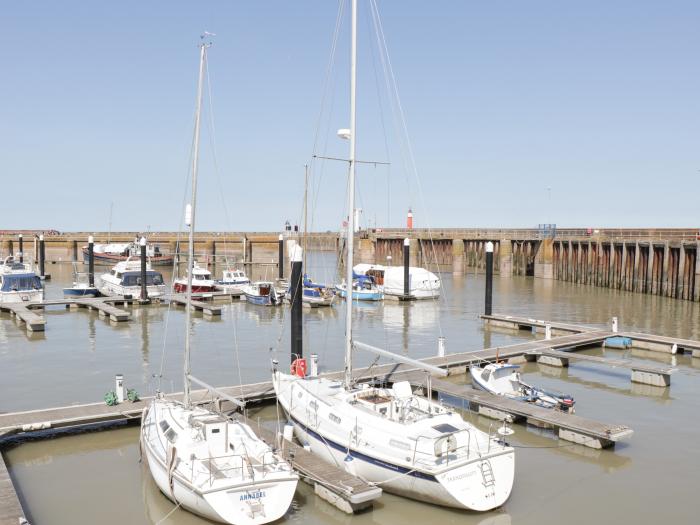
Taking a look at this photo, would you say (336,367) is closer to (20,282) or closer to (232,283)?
(20,282)

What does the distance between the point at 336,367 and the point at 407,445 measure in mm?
13304

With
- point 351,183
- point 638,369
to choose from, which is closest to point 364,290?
point 638,369

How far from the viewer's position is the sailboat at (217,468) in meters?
11.5

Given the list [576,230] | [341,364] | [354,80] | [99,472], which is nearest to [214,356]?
[341,364]

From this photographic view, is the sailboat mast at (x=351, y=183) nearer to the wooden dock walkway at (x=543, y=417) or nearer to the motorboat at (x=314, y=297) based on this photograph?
the wooden dock walkway at (x=543, y=417)

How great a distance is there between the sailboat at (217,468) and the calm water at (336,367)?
1.02 m

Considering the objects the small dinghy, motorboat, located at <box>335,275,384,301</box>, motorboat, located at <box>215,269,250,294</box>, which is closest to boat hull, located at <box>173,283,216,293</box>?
motorboat, located at <box>215,269,250,294</box>

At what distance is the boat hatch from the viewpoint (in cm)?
1316

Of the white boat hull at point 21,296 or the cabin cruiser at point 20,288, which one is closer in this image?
the white boat hull at point 21,296

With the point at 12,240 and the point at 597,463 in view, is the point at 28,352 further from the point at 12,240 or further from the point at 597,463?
the point at 12,240

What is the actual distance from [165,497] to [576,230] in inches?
2724

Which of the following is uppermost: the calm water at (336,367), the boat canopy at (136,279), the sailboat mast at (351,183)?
the sailboat mast at (351,183)

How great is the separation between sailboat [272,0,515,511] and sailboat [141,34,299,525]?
77.0 inches

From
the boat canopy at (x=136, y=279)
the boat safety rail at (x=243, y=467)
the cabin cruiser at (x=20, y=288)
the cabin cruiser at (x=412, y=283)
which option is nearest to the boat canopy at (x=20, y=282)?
the cabin cruiser at (x=20, y=288)
